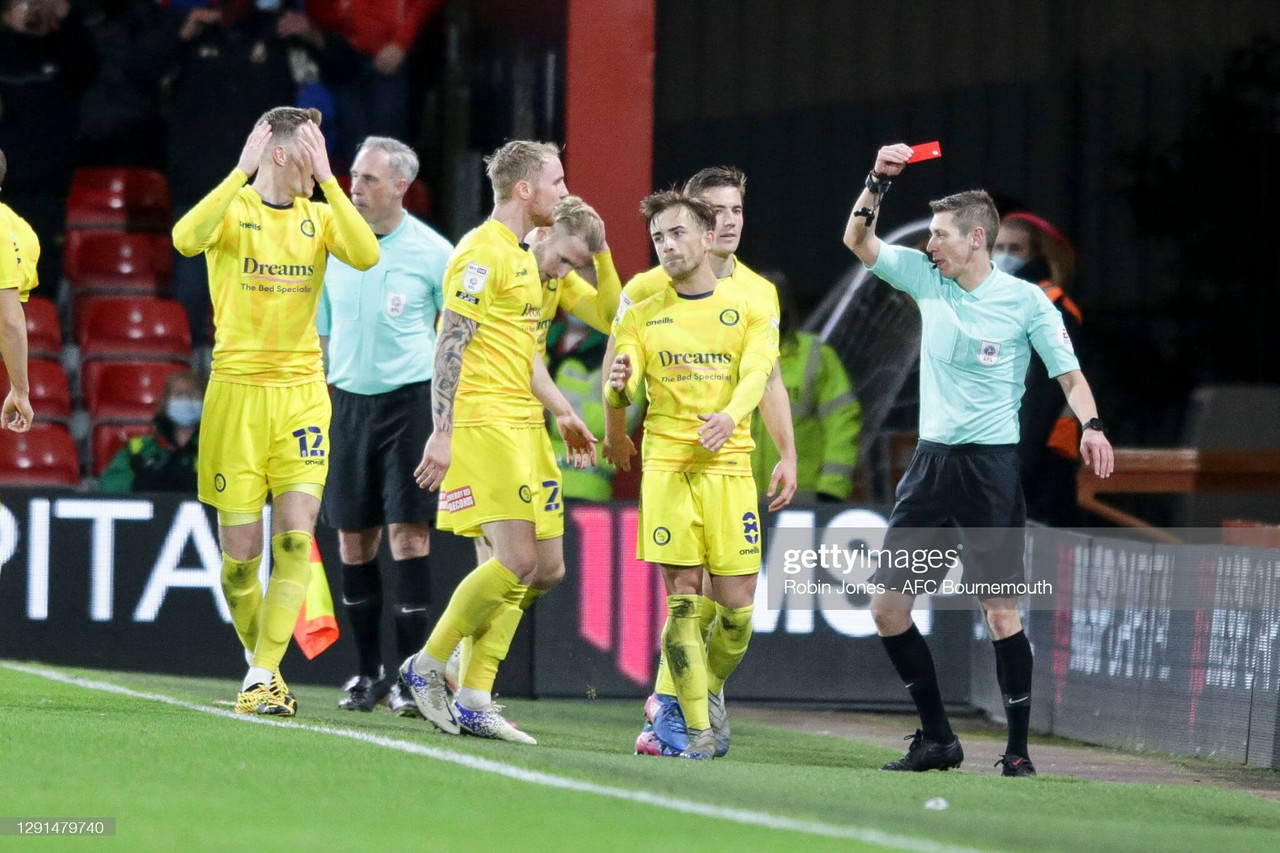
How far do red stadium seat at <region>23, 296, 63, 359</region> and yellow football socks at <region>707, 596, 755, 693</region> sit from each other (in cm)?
644

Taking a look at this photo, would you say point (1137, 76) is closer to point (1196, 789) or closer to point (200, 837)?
point (1196, 789)

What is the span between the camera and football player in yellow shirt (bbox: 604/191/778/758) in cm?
687

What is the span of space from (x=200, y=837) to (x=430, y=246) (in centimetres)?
368

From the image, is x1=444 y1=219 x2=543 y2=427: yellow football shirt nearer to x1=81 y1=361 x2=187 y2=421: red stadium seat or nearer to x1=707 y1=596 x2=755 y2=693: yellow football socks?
x1=707 y1=596 x2=755 y2=693: yellow football socks

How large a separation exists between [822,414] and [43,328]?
5.21 m

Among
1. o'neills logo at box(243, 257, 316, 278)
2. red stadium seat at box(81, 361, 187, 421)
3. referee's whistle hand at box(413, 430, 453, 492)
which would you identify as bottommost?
referee's whistle hand at box(413, 430, 453, 492)

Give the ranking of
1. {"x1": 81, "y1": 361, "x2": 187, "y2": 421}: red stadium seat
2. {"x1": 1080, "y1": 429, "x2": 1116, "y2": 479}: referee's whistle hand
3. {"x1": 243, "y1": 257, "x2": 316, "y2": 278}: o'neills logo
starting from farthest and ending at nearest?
1. {"x1": 81, "y1": 361, "x2": 187, "y2": 421}: red stadium seat
2. {"x1": 243, "y1": 257, "x2": 316, "y2": 278}: o'neills logo
3. {"x1": 1080, "y1": 429, "x2": 1116, "y2": 479}: referee's whistle hand

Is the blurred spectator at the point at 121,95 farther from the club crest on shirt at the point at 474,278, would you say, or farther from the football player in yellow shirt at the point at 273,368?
the club crest on shirt at the point at 474,278

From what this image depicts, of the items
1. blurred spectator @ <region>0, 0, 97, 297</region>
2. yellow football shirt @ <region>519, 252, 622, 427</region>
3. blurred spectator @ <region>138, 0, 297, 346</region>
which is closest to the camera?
yellow football shirt @ <region>519, 252, 622, 427</region>

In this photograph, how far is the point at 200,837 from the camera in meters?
4.86

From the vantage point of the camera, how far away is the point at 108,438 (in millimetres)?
12023

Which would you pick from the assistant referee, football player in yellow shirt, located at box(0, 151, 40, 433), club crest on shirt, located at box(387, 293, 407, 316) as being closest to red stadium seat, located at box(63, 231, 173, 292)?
the assistant referee

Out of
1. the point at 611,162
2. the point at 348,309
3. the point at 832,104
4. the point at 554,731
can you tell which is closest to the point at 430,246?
the point at 348,309

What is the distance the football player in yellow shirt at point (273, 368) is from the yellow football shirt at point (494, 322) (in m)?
0.38
